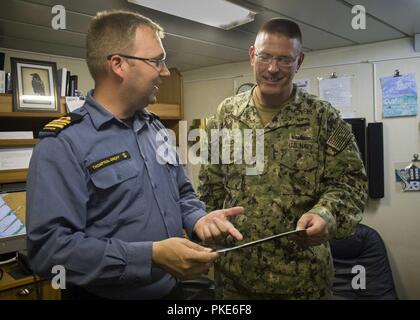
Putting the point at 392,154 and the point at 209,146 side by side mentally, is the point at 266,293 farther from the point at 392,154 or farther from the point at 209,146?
the point at 392,154

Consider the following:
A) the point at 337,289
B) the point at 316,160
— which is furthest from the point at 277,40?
the point at 337,289

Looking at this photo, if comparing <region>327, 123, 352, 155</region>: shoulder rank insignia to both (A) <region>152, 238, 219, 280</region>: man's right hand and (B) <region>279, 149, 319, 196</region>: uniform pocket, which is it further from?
(A) <region>152, 238, 219, 280</region>: man's right hand

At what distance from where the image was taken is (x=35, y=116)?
160 cm

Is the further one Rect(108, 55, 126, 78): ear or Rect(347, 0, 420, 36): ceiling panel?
Rect(347, 0, 420, 36): ceiling panel

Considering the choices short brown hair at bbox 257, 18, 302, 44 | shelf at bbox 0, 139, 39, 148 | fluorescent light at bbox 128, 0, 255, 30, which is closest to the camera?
short brown hair at bbox 257, 18, 302, 44

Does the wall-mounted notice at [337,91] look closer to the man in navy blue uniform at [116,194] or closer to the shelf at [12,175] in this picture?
the man in navy blue uniform at [116,194]

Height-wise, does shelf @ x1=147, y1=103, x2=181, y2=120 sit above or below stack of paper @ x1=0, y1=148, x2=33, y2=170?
above

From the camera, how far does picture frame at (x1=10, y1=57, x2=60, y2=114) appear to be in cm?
152

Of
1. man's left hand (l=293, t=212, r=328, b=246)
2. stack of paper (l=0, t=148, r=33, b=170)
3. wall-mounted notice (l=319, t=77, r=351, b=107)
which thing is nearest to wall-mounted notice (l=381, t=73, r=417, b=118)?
wall-mounted notice (l=319, t=77, r=351, b=107)

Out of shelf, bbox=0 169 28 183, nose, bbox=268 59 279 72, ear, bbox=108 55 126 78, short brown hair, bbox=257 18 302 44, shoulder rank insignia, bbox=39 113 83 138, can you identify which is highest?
short brown hair, bbox=257 18 302 44

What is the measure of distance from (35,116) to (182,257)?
4.19 ft

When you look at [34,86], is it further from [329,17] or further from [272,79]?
[329,17]

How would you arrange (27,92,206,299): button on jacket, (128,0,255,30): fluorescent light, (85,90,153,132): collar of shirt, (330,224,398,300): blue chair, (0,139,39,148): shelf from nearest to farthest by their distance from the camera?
(27,92,206,299): button on jacket → (85,90,153,132): collar of shirt → (128,0,255,30): fluorescent light → (0,139,39,148): shelf → (330,224,398,300): blue chair

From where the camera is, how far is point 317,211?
875 millimetres
